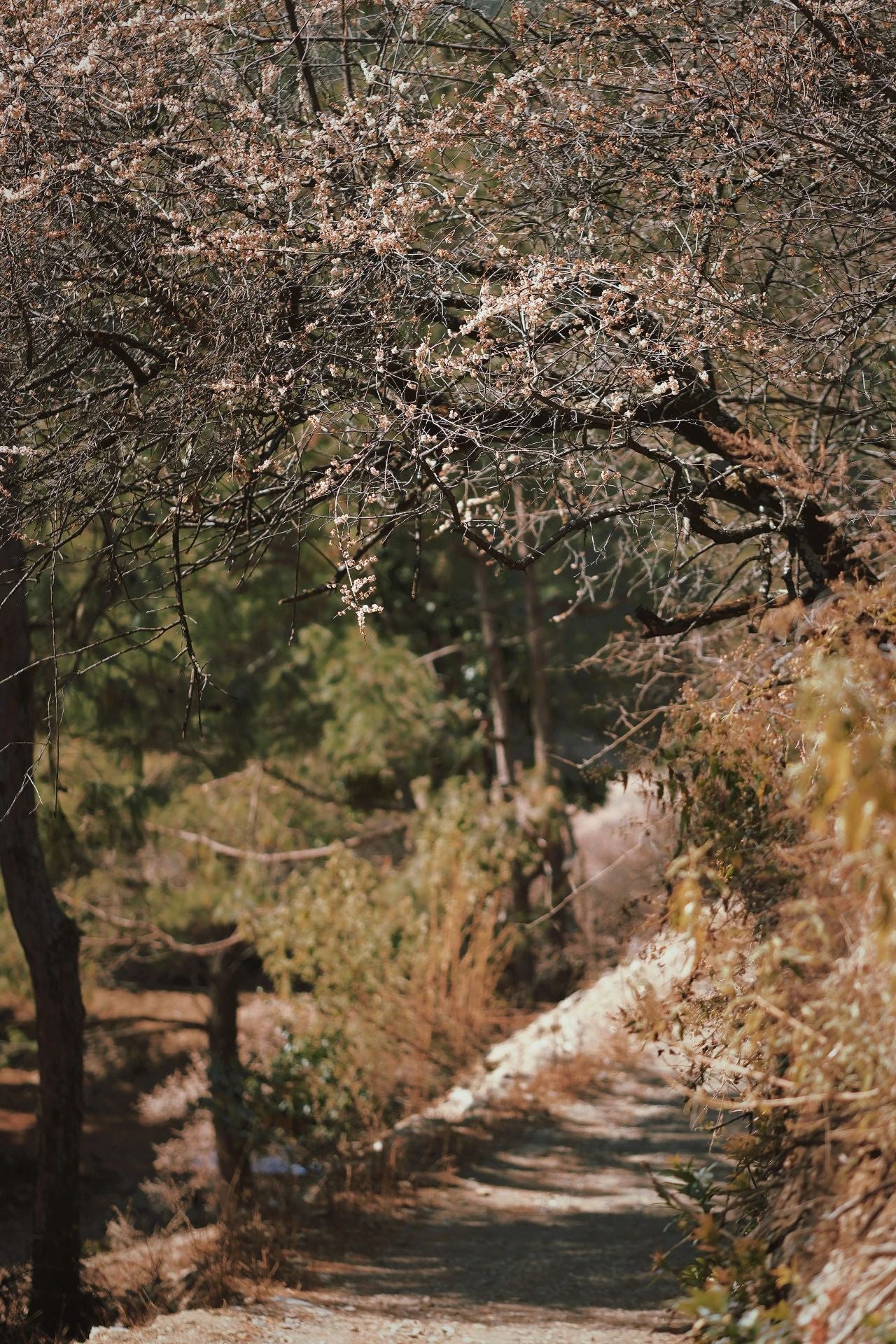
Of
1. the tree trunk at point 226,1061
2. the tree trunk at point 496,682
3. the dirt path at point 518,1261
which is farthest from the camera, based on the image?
the tree trunk at point 496,682

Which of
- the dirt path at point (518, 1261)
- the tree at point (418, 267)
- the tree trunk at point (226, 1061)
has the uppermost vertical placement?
the tree at point (418, 267)

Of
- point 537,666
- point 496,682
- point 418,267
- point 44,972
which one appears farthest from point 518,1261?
point 496,682

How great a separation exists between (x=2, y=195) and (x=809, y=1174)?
3262 millimetres

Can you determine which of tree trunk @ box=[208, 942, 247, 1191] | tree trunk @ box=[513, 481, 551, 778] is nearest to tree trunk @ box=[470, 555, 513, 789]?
tree trunk @ box=[513, 481, 551, 778]

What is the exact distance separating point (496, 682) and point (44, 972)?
7.42 meters

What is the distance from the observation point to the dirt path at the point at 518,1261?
462cm

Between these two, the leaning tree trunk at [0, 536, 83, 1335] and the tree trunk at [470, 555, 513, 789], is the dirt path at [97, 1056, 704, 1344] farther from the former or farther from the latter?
the tree trunk at [470, 555, 513, 789]

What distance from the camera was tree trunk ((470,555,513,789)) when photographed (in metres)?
12.6

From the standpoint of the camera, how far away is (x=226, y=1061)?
9844 millimetres

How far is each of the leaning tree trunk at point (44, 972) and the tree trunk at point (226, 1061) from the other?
155 centimetres

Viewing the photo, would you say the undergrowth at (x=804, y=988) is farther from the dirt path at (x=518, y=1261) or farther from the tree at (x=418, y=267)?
the dirt path at (x=518, y=1261)

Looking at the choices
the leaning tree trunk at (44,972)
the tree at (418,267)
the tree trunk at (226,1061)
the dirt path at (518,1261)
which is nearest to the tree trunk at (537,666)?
the tree trunk at (226,1061)

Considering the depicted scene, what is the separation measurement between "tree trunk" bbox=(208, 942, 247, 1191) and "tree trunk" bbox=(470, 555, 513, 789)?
3211 millimetres

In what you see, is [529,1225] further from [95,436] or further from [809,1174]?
[95,436]
